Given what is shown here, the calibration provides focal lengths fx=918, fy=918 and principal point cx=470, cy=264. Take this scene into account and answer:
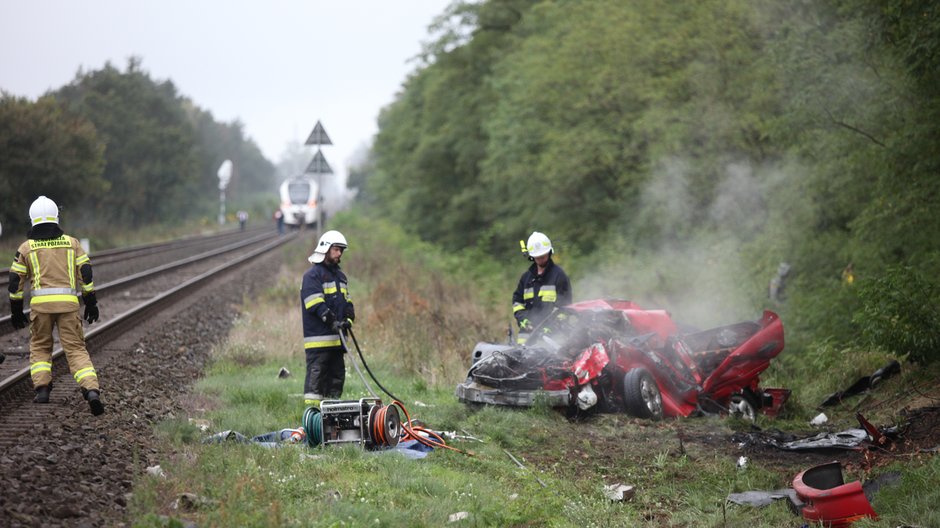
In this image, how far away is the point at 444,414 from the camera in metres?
9.77

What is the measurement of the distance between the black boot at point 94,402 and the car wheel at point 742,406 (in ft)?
22.7

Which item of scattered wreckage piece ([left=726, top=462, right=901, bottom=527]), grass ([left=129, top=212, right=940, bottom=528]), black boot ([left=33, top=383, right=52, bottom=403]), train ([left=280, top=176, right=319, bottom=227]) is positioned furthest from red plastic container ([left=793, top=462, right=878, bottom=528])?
train ([left=280, top=176, right=319, bottom=227])

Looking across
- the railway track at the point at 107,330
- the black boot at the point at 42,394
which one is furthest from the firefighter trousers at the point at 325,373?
the black boot at the point at 42,394

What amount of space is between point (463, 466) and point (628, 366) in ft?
9.91

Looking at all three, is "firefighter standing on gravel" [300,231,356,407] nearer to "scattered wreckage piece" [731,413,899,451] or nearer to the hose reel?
the hose reel

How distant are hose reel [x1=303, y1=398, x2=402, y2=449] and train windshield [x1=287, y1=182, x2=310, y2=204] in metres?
48.4

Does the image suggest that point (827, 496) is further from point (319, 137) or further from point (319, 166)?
point (319, 166)

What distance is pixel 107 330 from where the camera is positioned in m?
13.7

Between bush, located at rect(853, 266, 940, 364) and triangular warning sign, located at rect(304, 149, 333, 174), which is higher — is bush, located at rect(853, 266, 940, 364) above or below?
below

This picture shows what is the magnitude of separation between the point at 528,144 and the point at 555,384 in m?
24.5

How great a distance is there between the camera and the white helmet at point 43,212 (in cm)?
862

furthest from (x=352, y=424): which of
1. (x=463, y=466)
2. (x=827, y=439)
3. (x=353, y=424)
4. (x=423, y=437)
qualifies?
(x=827, y=439)

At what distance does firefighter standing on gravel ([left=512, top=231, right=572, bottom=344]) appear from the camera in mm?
10859

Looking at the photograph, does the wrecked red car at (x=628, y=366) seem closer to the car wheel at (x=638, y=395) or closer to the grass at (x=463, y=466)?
the car wheel at (x=638, y=395)
